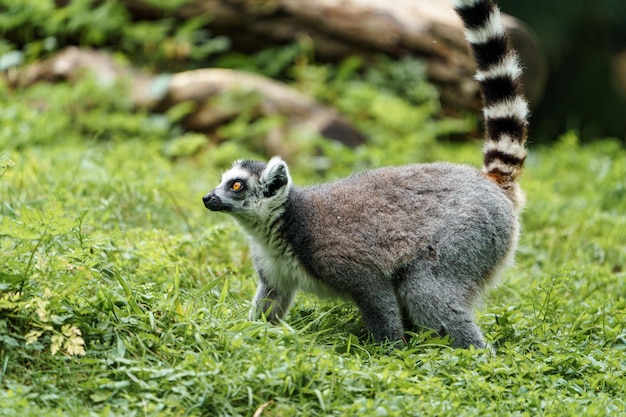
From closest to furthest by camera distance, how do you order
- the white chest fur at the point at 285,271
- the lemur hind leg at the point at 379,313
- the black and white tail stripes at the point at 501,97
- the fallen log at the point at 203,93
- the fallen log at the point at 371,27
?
the lemur hind leg at the point at 379,313 < the white chest fur at the point at 285,271 < the black and white tail stripes at the point at 501,97 < the fallen log at the point at 203,93 < the fallen log at the point at 371,27

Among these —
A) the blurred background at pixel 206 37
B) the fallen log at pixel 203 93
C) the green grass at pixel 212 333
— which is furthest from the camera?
the blurred background at pixel 206 37

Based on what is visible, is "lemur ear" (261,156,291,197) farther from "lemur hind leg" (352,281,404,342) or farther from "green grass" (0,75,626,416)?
"lemur hind leg" (352,281,404,342)

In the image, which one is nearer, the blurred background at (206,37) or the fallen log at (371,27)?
the blurred background at (206,37)

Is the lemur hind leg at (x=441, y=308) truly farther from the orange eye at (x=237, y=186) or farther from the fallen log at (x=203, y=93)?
the fallen log at (x=203, y=93)

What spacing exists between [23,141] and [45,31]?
317 cm

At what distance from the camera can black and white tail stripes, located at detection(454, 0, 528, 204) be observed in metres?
5.77

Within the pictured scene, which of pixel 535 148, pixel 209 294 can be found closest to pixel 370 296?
pixel 209 294

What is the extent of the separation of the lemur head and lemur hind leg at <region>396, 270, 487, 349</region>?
101 centimetres

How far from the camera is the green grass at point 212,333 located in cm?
393

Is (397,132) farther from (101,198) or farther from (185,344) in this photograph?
(185,344)

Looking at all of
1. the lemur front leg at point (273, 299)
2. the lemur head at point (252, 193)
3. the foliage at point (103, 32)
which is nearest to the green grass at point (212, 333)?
the lemur front leg at point (273, 299)

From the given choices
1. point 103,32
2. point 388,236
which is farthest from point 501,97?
point 103,32

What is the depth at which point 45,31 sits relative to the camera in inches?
461

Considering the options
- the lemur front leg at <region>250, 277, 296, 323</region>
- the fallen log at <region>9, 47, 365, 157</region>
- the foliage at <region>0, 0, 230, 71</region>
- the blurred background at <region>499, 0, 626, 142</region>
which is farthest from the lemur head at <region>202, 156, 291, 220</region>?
the blurred background at <region>499, 0, 626, 142</region>
